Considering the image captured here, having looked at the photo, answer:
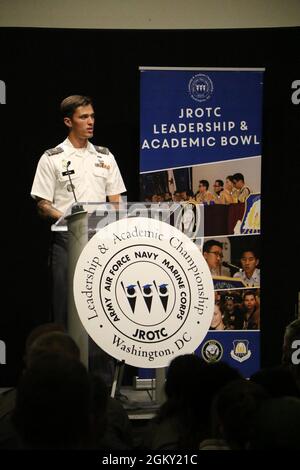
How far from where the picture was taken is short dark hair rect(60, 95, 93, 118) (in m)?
6.30

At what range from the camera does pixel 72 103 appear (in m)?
6.31

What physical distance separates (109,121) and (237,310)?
1.66 metres

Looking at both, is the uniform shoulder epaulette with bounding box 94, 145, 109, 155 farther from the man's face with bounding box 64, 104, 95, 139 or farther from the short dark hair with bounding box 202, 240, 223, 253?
the short dark hair with bounding box 202, 240, 223, 253

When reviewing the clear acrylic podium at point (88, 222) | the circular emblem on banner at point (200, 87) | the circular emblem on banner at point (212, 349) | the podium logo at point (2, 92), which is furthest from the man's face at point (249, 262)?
the podium logo at point (2, 92)

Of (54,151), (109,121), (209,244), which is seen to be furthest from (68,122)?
(209,244)

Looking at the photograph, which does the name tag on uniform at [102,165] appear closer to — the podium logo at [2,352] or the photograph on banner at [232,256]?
the photograph on banner at [232,256]

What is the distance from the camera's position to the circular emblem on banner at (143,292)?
177 inches

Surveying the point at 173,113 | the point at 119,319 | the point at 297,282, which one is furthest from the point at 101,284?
the point at 297,282

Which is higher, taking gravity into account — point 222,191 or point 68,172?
point 68,172

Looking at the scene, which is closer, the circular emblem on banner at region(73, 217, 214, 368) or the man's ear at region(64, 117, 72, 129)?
the circular emblem on banner at region(73, 217, 214, 368)

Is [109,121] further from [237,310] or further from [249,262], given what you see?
[237,310]

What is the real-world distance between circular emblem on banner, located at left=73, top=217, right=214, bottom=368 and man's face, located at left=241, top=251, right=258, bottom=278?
2138 millimetres

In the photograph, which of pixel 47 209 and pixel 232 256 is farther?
pixel 232 256

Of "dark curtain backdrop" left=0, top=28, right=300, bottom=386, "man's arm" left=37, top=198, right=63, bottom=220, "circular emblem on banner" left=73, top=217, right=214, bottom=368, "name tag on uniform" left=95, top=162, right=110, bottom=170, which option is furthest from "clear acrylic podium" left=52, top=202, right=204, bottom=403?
"dark curtain backdrop" left=0, top=28, right=300, bottom=386
